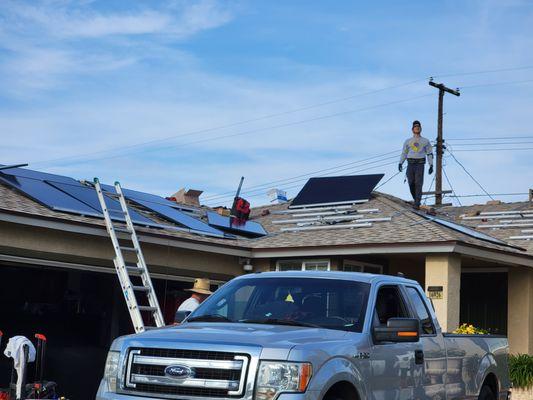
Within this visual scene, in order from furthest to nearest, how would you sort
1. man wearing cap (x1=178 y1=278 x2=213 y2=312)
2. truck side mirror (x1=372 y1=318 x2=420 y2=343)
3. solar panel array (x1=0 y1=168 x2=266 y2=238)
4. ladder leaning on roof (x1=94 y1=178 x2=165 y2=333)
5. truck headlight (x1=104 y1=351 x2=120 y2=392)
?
solar panel array (x1=0 y1=168 x2=266 y2=238) < ladder leaning on roof (x1=94 y1=178 x2=165 y2=333) < man wearing cap (x1=178 y1=278 x2=213 y2=312) < truck side mirror (x1=372 y1=318 x2=420 y2=343) < truck headlight (x1=104 y1=351 x2=120 y2=392)

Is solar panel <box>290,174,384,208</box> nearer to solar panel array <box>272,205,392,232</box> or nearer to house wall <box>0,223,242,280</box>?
solar panel array <box>272,205,392,232</box>

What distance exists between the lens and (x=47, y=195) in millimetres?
15797

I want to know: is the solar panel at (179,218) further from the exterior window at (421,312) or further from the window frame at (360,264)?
the exterior window at (421,312)

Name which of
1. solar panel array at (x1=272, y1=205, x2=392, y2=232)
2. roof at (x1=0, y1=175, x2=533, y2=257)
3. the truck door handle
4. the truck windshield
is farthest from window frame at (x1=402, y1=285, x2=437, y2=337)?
solar panel array at (x1=272, y1=205, x2=392, y2=232)

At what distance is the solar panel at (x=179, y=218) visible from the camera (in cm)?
1794

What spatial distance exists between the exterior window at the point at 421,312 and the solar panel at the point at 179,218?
851 cm

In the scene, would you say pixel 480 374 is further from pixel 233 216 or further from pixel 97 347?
pixel 233 216

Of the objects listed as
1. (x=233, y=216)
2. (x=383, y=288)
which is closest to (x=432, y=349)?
(x=383, y=288)

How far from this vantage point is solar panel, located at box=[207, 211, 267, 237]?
19534mm

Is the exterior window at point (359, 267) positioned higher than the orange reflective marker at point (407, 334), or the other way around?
the exterior window at point (359, 267)

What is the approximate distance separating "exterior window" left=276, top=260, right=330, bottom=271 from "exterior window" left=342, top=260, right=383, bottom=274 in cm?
39

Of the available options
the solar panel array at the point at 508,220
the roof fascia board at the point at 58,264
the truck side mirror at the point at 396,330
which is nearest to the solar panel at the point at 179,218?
the roof fascia board at the point at 58,264

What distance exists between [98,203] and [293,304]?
852 cm

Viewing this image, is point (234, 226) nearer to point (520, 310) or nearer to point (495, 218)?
point (520, 310)
